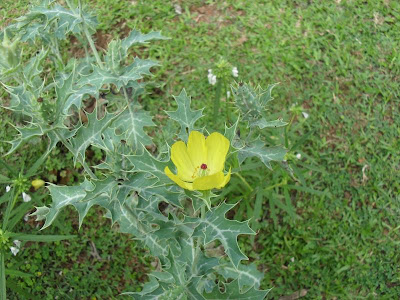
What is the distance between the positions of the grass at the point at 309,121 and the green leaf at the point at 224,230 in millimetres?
1211

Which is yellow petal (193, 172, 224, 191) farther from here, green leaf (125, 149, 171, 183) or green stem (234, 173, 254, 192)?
green stem (234, 173, 254, 192)

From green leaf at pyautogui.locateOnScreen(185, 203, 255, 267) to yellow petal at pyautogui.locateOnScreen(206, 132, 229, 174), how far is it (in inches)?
6.4

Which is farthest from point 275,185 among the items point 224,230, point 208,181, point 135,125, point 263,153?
point 208,181

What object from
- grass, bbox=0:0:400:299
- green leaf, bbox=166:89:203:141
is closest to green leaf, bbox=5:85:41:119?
green leaf, bbox=166:89:203:141

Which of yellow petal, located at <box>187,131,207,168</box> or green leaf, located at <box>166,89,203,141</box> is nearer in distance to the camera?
yellow petal, located at <box>187,131,207,168</box>

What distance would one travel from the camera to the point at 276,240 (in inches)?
117

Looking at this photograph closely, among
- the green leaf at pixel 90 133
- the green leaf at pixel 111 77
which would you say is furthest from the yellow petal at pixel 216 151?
the green leaf at pixel 111 77

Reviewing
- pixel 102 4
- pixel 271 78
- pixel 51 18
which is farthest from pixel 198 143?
pixel 102 4

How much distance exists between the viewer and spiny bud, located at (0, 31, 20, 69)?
1.70 m

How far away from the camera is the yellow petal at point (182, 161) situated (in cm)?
158

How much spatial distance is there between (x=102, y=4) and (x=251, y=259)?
99.7 inches

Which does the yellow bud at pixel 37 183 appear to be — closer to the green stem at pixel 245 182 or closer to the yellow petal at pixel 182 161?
the green stem at pixel 245 182

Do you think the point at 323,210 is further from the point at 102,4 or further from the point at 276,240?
the point at 102,4

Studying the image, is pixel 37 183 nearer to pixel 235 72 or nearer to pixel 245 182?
pixel 245 182
